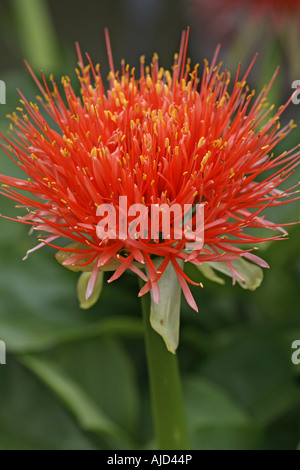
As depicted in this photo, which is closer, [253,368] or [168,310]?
[168,310]

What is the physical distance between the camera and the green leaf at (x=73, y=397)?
644 mm

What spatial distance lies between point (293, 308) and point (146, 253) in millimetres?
443

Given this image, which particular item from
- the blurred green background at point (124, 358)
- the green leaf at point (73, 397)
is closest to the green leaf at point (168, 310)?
the blurred green background at point (124, 358)

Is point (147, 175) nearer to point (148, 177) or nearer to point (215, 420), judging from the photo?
point (148, 177)

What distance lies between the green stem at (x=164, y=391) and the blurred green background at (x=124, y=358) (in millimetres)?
106

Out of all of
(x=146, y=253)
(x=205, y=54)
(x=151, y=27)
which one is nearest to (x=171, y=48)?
(x=151, y=27)

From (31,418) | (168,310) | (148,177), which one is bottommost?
(31,418)

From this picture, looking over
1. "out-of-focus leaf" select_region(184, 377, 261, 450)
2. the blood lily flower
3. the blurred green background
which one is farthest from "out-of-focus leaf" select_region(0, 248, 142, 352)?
the blood lily flower

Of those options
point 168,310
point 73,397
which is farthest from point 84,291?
point 73,397

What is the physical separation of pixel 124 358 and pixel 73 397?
0.09 meters

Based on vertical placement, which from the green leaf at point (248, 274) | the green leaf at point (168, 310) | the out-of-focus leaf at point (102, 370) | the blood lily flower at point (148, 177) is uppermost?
the blood lily flower at point (148, 177)

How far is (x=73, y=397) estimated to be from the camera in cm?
67

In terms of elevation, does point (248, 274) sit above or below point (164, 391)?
above

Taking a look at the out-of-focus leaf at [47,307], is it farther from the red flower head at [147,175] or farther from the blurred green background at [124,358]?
the red flower head at [147,175]
